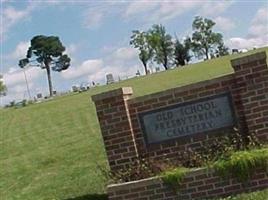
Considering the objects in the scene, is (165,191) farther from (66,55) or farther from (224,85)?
(66,55)

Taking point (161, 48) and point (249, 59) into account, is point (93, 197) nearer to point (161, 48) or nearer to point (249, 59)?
point (249, 59)

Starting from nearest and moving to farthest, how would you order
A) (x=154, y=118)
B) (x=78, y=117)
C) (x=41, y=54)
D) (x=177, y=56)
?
(x=154, y=118) → (x=78, y=117) → (x=177, y=56) → (x=41, y=54)

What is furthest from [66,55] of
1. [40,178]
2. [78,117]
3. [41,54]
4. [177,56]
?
[40,178]

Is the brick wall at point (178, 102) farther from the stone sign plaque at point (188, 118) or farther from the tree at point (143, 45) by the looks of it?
the tree at point (143, 45)

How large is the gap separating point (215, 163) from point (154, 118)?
123 cm

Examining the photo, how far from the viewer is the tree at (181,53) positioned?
9944 cm

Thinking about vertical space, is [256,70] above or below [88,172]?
above

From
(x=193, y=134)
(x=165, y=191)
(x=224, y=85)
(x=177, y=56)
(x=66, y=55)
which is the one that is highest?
(x=66, y=55)

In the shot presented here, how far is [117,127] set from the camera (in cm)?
927

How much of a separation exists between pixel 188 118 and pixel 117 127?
1.11 meters

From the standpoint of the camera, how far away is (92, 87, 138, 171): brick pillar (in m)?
9.21

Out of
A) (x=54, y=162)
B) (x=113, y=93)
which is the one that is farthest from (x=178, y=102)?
(x=54, y=162)

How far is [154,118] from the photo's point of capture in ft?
30.0

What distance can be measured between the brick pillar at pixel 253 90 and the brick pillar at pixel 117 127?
5.59 feet
